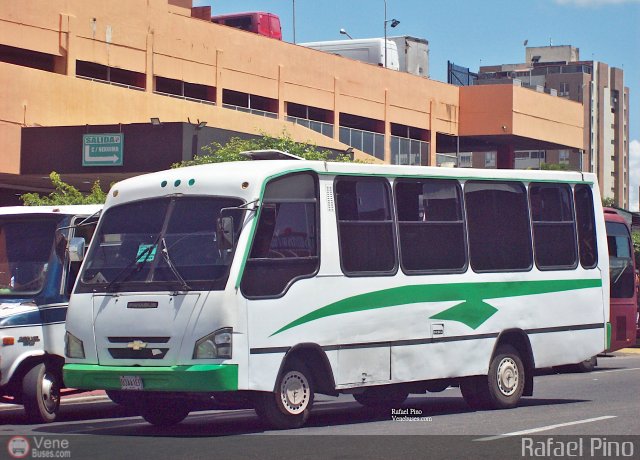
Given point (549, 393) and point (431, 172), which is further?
point (549, 393)

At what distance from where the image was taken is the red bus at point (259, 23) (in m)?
57.8

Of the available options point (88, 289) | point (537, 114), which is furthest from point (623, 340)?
point (537, 114)

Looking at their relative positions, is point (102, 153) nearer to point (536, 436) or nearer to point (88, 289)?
point (88, 289)

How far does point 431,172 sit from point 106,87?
92.9 ft

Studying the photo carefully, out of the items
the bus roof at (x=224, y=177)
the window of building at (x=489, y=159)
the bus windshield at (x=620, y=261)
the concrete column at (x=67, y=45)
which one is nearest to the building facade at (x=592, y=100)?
the window of building at (x=489, y=159)

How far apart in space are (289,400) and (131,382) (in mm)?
1675

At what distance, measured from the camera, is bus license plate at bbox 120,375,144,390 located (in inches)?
505

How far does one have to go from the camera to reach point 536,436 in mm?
12227

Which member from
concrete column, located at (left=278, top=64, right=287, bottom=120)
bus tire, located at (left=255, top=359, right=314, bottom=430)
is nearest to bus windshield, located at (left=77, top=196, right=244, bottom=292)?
bus tire, located at (left=255, top=359, right=314, bottom=430)

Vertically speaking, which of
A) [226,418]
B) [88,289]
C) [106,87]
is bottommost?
[226,418]

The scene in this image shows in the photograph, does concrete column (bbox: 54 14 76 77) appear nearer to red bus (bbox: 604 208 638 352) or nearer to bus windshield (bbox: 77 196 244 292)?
red bus (bbox: 604 208 638 352)

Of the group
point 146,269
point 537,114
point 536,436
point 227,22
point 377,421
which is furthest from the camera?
point 537,114

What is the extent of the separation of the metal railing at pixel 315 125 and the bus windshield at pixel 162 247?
133ft

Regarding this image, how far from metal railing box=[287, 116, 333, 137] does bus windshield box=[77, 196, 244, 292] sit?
133 ft
